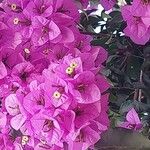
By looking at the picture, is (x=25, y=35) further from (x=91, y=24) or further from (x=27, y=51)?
(x=91, y=24)

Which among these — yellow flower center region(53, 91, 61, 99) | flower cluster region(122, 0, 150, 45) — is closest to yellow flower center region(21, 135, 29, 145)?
yellow flower center region(53, 91, 61, 99)

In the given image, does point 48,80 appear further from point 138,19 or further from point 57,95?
point 138,19

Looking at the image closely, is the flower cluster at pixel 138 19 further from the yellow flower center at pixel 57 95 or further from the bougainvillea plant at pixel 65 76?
the yellow flower center at pixel 57 95

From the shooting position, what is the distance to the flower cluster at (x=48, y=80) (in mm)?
706

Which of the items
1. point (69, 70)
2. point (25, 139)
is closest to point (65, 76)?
point (69, 70)

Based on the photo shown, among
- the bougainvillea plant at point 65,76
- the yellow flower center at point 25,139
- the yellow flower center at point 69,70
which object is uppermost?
the yellow flower center at point 69,70

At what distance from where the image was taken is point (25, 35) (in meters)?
0.79

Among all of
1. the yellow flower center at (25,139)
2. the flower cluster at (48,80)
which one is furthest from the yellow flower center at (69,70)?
the yellow flower center at (25,139)

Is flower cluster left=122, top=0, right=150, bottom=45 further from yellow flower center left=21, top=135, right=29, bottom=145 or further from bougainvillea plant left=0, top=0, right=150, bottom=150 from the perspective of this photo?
yellow flower center left=21, top=135, right=29, bottom=145

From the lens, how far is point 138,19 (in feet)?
2.59

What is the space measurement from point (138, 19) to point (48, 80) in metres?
0.17

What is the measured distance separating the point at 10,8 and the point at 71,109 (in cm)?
21

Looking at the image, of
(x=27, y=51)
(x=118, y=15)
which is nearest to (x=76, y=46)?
(x=27, y=51)

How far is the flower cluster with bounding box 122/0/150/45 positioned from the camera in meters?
0.76
